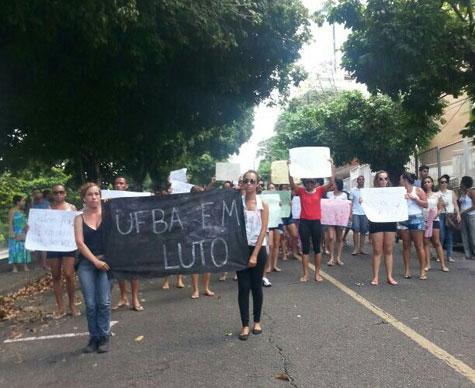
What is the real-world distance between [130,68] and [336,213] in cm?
517

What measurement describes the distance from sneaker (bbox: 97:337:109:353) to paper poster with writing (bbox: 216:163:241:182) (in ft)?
21.7

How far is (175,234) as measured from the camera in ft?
18.1

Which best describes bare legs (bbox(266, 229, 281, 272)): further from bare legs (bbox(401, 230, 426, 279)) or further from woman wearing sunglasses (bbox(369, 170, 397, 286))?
bare legs (bbox(401, 230, 426, 279))

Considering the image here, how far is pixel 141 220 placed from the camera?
552 cm

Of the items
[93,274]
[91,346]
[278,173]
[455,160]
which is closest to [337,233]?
[278,173]

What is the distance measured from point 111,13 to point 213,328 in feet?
16.2

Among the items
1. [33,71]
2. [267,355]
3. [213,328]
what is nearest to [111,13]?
[33,71]

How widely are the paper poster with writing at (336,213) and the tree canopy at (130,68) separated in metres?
4.04

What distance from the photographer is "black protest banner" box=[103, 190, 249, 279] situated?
5.36 meters

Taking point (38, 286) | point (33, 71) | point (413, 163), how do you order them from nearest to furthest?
point (38, 286)
point (33, 71)
point (413, 163)

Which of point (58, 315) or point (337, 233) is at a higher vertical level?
point (337, 233)

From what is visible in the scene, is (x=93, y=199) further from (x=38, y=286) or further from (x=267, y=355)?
(x=38, y=286)

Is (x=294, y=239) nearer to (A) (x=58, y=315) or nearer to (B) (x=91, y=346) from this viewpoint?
(A) (x=58, y=315)

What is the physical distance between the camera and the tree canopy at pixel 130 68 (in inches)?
321
